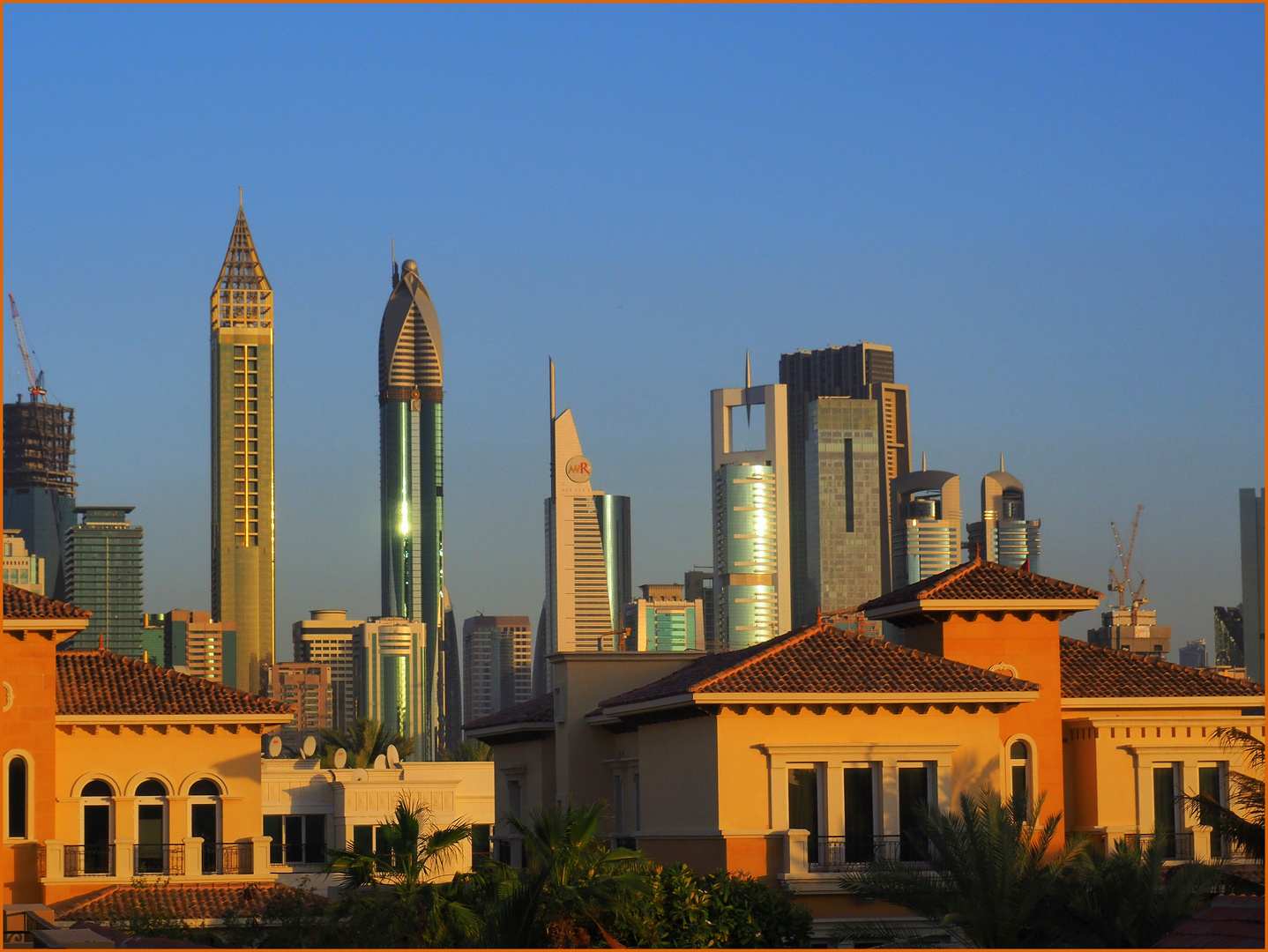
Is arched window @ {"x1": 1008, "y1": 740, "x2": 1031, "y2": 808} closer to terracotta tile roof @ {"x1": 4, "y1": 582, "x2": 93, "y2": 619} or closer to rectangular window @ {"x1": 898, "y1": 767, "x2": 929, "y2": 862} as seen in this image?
rectangular window @ {"x1": 898, "y1": 767, "x2": 929, "y2": 862}

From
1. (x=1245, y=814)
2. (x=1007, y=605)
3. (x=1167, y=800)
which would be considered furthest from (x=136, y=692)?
(x=1245, y=814)

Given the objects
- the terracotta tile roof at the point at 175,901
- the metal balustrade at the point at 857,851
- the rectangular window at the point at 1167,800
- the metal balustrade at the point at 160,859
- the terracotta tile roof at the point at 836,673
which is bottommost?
the terracotta tile roof at the point at 175,901

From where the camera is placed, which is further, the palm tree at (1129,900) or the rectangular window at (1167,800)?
the rectangular window at (1167,800)

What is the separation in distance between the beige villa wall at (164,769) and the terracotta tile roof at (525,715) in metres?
6.45

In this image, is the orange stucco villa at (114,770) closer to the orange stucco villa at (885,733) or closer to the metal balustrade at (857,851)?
the orange stucco villa at (885,733)

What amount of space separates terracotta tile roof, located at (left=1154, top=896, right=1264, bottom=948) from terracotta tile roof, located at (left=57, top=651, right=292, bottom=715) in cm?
2367

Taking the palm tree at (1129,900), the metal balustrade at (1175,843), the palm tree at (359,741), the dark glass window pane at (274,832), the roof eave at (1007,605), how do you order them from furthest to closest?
the palm tree at (359,741) → the dark glass window pane at (274,832) → the roof eave at (1007,605) → the metal balustrade at (1175,843) → the palm tree at (1129,900)

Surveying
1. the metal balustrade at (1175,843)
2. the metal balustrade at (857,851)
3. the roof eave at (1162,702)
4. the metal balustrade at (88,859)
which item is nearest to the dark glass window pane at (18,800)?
the metal balustrade at (88,859)

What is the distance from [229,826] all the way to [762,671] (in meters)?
13.6

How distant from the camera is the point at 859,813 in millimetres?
38000

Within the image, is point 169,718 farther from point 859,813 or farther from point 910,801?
point 910,801

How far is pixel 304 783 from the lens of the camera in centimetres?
6216

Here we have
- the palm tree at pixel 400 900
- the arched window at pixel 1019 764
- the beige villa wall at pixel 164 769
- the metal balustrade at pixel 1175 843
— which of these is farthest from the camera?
the beige villa wall at pixel 164 769

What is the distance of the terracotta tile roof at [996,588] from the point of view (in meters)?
41.5
